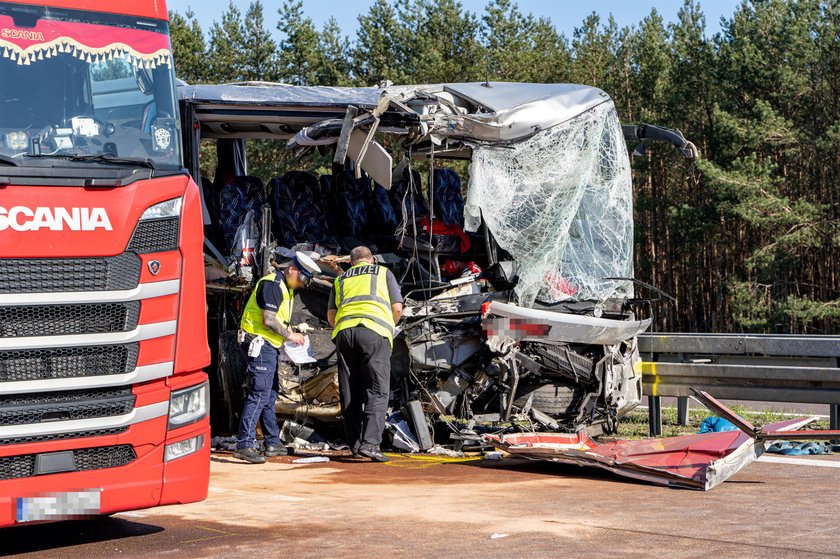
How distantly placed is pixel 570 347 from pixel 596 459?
2.09m

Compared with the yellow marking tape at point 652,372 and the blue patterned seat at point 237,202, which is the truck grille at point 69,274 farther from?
the yellow marking tape at point 652,372

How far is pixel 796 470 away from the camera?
8.31 meters

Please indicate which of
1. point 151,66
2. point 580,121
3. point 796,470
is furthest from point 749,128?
point 151,66

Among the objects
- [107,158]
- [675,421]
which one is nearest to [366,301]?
[107,158]

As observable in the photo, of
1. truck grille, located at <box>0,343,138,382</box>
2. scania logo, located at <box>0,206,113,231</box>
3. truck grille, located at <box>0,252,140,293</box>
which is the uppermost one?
scania logo, located at <box>0,206,113,231</box>

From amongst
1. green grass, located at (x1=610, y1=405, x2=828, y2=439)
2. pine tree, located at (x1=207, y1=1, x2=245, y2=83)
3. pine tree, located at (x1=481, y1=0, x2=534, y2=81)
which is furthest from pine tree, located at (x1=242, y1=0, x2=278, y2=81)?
green grass, located at (x1=610, y1=405, x2=828, y2=439)

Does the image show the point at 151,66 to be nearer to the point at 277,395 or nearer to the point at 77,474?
the point at 77,474

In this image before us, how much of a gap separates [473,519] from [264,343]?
11.4ft

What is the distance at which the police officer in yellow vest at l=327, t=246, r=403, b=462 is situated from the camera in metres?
9.27

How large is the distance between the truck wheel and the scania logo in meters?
5.05

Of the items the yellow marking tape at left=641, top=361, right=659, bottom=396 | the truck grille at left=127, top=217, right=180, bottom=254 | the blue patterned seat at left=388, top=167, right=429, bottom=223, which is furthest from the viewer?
the yellow marking tape at left=641, top=361, right=659, bottom=396

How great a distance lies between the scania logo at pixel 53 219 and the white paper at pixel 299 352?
14.0ft

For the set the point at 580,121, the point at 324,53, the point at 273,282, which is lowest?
the point at 273,282

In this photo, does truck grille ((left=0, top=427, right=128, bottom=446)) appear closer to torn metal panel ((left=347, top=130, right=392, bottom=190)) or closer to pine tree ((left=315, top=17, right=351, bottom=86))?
torn metal panel ((left=347, top=130, right=392, bottom=190))
